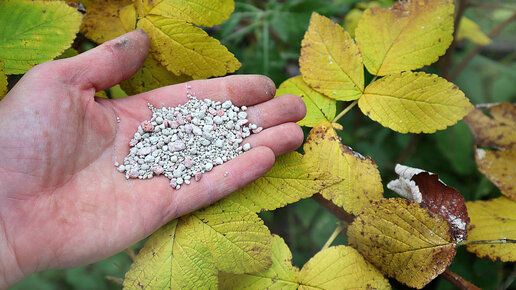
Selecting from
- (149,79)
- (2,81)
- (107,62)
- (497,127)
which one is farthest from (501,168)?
(2,81)

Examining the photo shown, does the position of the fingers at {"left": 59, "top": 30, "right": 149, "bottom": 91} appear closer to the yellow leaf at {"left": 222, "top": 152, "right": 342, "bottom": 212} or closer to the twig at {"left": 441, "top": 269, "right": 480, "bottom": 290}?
the yellow leaf at {"left": 222, "top": 152, "right": 342, "bottom": 212}

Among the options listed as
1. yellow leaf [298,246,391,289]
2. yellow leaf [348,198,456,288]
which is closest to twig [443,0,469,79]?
yellow leaf [348,198,456,288]

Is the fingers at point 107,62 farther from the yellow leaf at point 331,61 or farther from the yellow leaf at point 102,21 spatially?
the yellow leaf at point 331,61

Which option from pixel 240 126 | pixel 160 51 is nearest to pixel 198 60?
pixel 160 51

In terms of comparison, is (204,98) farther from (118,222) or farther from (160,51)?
(118,222)

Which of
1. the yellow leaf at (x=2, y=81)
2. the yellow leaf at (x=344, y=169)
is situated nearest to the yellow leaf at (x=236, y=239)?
the yellow leaf at (x=344, y=169)
